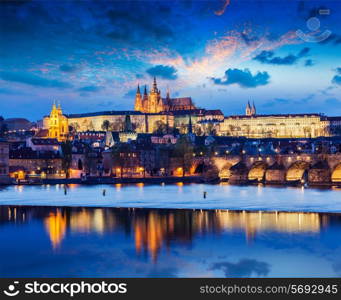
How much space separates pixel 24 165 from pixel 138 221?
59.2ft

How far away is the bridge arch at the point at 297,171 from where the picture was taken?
28.3m

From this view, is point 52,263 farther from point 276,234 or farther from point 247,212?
point 247,212

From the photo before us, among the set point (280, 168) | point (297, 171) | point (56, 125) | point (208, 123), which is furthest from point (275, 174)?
point (208, 123)

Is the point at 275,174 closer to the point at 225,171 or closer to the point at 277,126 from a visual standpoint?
the point at 225,171

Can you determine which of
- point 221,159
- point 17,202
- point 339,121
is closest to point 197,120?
point 339,121

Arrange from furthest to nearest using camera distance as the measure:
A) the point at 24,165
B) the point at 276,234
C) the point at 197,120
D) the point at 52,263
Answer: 1. the point at 197,120
2. the point at 24,165
3. the point at 276,234
4. the point at 52,263

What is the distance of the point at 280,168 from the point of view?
29.0m

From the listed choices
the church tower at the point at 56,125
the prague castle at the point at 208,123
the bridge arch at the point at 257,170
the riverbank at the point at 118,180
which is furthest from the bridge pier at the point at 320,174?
the prague castle at the point at 208,123

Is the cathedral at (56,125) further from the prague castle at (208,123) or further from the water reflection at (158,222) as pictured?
the water reflection at (158,222)

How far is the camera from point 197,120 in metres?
76.6

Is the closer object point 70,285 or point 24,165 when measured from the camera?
point 70,285

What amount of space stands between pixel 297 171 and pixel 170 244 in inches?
707

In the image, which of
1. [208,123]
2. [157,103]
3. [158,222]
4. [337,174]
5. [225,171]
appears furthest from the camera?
[157,103]

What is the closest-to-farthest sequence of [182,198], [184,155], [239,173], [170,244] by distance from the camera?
[170,244]
[182,198]
[239,173]
[184,155]
